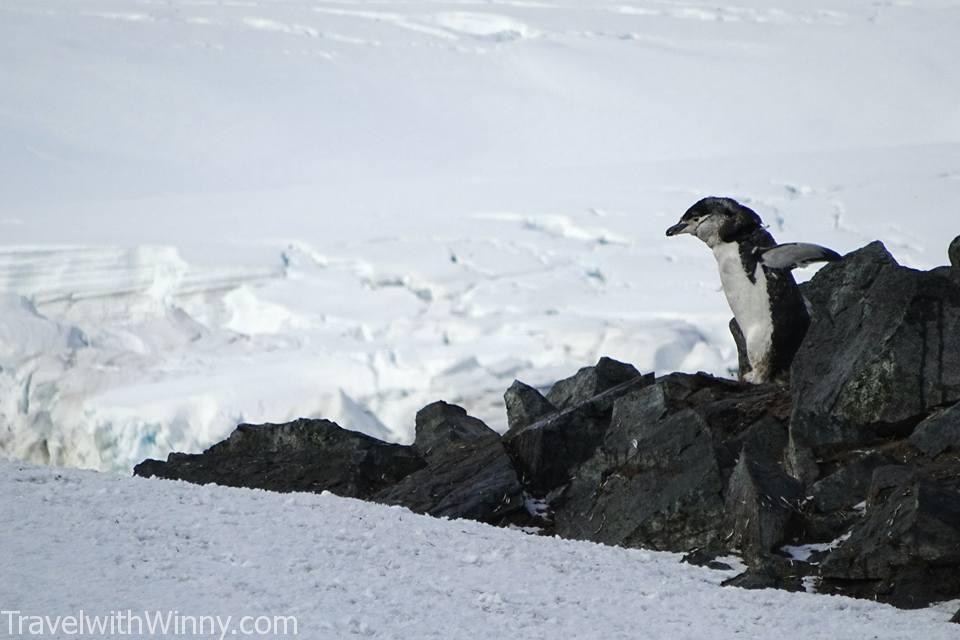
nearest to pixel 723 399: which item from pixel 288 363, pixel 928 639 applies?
pixel 928 639

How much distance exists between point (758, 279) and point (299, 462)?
344 cm

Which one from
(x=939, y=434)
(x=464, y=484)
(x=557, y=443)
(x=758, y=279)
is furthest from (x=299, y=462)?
(x=939, y=434)

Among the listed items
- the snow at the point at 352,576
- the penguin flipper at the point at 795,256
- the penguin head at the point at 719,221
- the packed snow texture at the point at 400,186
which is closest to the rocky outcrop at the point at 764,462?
the penguin flipper at the point at 795,256

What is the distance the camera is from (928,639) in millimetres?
5844

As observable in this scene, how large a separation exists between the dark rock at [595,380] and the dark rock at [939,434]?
9.08ft

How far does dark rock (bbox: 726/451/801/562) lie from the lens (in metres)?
7.30

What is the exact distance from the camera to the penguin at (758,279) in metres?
9.38

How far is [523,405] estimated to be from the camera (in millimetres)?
10547

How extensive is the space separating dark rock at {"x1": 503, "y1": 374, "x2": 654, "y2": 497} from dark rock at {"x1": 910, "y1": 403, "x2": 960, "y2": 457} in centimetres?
221

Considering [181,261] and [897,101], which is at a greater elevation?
[897,101]

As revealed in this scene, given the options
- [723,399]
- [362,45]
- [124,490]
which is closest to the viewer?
[124,490]

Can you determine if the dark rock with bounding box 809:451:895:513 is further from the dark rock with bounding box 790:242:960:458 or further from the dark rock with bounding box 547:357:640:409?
the dark rock with bounding box 547:357:640:409

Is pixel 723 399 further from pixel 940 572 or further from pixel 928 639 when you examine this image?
pixel 928 639

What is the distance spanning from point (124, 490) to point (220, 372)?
1337 cm
